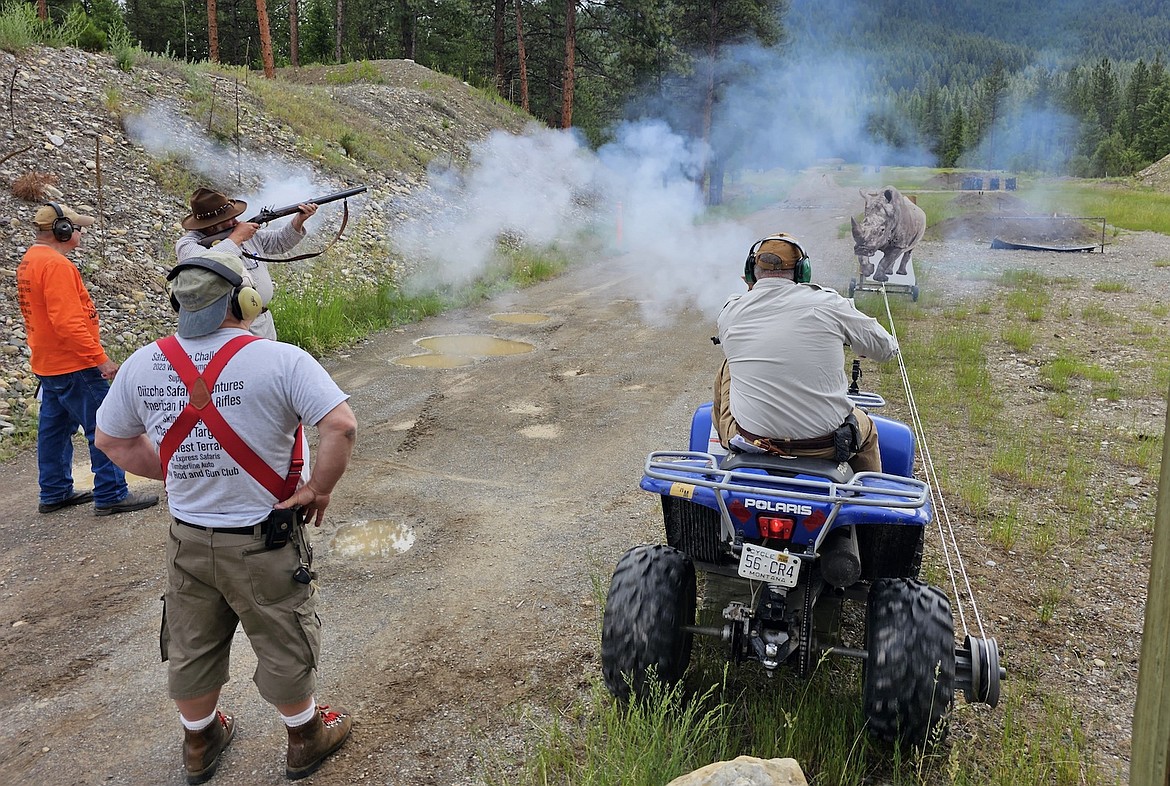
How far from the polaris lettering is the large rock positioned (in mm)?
911

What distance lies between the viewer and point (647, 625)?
11.1 ft

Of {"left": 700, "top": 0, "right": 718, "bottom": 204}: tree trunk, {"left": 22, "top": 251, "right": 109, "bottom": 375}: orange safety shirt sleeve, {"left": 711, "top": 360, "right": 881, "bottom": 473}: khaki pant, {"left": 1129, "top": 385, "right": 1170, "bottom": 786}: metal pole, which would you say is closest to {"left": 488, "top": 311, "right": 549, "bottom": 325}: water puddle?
{"left": 22, "top": 251, "right": 109, "bottom": 375}: orange safety shirt sleeve

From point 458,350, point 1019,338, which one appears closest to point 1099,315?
point 1019,338

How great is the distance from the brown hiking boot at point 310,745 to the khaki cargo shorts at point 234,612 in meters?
0.16

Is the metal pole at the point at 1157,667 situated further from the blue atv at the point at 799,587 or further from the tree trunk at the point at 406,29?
the tree trunk at the point at 406,29

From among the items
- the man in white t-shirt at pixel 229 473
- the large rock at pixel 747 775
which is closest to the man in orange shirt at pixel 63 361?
the man in white t-shirt at pixel 229 473

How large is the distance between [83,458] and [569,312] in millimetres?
7505

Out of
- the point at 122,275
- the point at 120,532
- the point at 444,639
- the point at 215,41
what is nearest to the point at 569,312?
the point at 122,275

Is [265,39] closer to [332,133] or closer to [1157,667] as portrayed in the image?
[332,133]

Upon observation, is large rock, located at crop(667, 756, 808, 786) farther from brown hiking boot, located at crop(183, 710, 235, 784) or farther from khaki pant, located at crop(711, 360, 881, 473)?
brown hiking boot, located at crop(183, 710, 235, 784)

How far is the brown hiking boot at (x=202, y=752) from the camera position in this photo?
11.1 feet

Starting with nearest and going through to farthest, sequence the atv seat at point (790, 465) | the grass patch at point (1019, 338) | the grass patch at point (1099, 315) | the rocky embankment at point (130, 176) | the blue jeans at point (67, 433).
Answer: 1. the atv seat at point (790, 465)
2. the blue jeans at point (67, 433)
3. the rocky embankment at point (130, 176)
4. the grass patch at point (1019, 338)
5. the grass patch at point (1099, 315)

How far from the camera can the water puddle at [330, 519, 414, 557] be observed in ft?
17.7

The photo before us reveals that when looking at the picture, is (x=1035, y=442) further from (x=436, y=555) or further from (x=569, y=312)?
(x=569, y=312)
